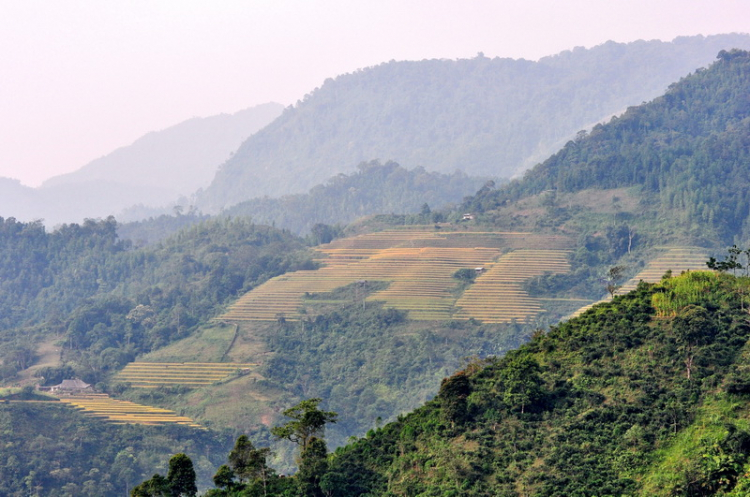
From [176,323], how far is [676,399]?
41440mm

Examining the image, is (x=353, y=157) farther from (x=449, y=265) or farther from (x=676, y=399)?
(x=676, y=399)

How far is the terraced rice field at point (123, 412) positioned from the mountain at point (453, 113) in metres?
90.7

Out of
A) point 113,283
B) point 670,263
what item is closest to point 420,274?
point 670,263

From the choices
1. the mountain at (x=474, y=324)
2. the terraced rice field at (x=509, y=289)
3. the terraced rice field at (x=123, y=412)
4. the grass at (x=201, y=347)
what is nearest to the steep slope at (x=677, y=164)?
the mountain at (x=474, y=324)

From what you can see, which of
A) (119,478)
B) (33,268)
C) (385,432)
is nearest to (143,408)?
(119,478)

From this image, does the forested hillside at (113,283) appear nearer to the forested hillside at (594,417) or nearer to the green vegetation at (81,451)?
the green vegetation at (81,451)

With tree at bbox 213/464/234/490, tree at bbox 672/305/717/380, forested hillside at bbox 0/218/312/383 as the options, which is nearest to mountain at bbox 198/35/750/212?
forested hillside at bbox 0/218/312/383

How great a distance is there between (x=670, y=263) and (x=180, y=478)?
3734 centimetres

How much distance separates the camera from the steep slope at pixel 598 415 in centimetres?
2138

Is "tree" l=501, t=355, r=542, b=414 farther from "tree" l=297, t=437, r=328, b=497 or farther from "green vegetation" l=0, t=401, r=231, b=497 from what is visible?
"green vegetation" l=0, t=401, r=231, b=497

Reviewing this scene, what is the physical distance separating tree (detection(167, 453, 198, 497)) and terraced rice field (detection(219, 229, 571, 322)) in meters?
31.0

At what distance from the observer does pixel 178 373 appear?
172 ft

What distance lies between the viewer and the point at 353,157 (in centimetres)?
15050

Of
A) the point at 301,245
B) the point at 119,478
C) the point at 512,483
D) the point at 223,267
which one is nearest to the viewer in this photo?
the point at 512,483
